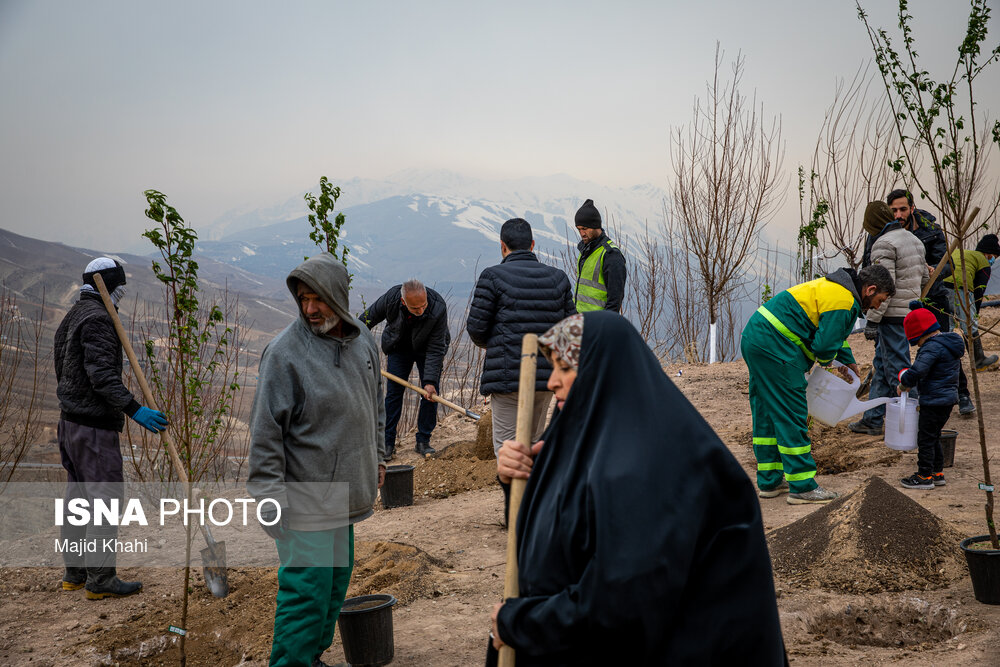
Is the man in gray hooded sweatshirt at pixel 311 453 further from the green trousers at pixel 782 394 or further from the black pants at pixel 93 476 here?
the green trousers at pixel 782 394

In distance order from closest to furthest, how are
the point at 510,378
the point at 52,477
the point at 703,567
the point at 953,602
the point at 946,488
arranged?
the point at 703,567
the point at 953,602
the point at 510,378
the point at 946,488
the point at 52,477

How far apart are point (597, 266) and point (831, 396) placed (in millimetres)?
2004

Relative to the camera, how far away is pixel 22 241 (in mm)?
48812

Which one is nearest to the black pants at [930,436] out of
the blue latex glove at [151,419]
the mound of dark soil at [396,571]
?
the mound of dark soil at [396,571]

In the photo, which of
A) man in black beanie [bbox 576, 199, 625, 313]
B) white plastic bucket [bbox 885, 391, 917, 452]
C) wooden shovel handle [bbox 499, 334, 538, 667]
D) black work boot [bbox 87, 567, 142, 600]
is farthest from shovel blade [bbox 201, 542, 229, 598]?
white plastic bucket [bbox 885, 391, 917, 452]

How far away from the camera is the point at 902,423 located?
561cm

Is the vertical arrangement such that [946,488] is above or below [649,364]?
below

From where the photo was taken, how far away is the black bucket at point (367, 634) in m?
3.42

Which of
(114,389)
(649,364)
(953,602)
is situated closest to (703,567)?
(649,364)

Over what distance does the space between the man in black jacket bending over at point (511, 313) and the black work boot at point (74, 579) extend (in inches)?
111

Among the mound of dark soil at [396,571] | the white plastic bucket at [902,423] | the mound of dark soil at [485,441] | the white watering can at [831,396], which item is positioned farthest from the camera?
the mound of dark soil at [485,441]

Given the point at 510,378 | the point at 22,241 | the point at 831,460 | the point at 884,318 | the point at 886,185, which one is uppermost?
the point at 22,241

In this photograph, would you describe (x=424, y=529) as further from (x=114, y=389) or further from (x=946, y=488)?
(x=946, y=488)

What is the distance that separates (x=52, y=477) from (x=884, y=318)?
905 cm
